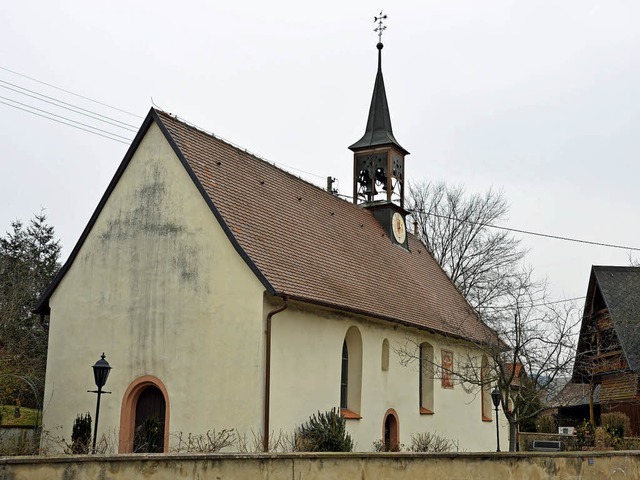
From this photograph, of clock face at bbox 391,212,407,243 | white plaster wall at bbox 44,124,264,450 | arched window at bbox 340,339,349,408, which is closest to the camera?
white plaster wall at bbox 44,124,264,450

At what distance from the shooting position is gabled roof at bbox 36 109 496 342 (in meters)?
18.4

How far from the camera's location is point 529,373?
2052cm

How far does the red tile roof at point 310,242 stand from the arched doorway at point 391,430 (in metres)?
2.79

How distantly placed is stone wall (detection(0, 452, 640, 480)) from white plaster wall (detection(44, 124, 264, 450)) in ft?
17.5

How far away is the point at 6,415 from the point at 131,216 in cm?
949

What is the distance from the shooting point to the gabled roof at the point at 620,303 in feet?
95.1

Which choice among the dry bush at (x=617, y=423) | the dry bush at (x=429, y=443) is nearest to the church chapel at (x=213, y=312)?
the dry bush at (x=429, y=443)

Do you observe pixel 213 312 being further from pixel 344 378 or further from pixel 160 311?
pixel 344 378

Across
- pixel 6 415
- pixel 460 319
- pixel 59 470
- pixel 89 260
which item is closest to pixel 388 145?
pixel 460 319

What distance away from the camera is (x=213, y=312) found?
692 inches

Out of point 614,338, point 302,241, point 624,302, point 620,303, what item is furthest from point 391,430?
point 624,302

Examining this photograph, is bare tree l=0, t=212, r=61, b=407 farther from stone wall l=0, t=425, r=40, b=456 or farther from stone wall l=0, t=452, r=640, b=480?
stone wall l=0, t=452, r=640, b=480

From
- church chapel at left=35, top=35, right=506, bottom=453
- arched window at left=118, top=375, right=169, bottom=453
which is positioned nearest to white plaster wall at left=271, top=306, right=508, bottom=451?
church chapel at left=35, top=35, right=506, bottom=453

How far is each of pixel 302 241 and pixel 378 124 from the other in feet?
37.9
